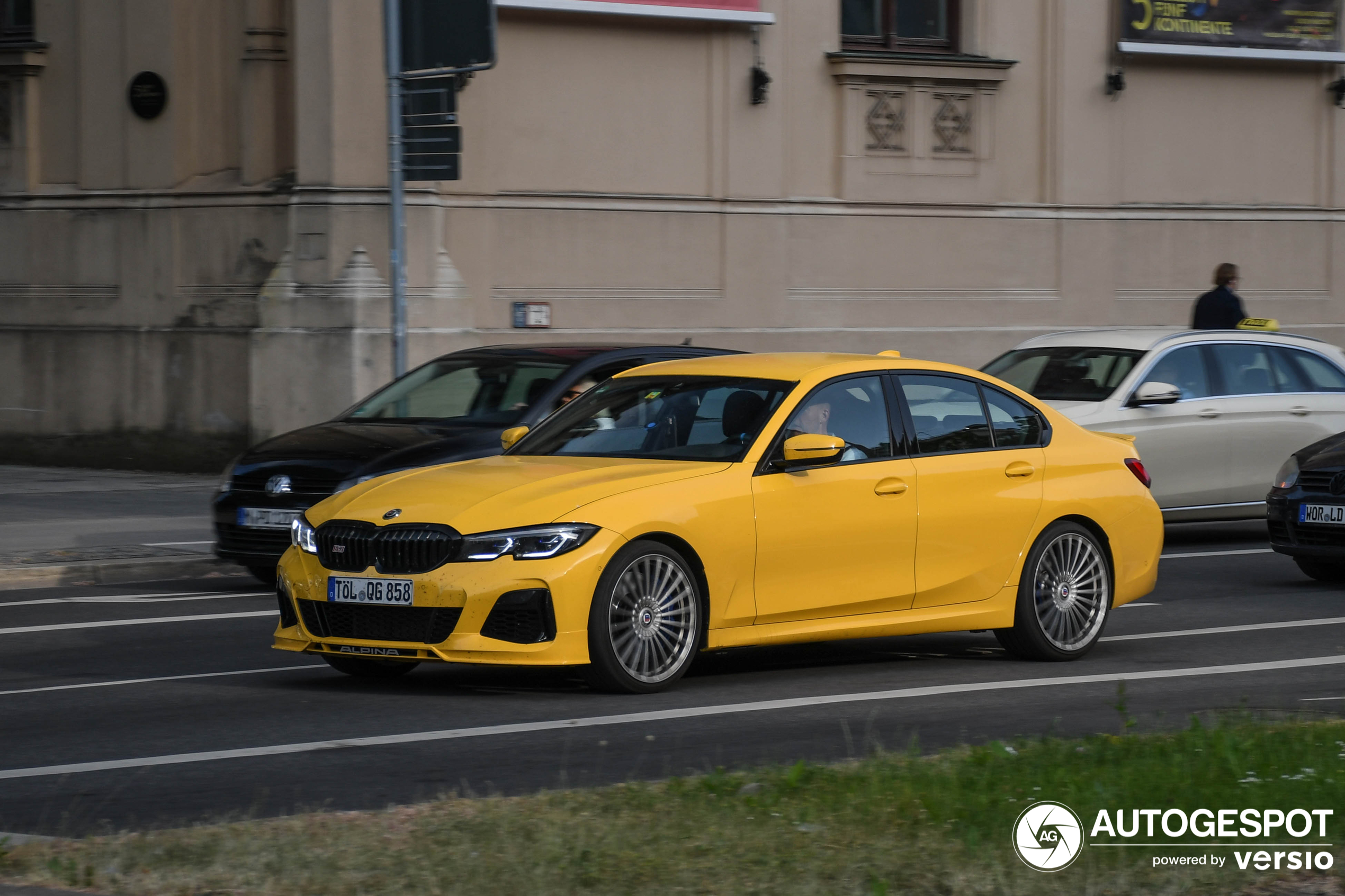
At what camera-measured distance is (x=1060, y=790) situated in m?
5.80

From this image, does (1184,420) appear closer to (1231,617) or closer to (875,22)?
(1231,617)

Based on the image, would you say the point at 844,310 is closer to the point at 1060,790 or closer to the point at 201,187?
the point at 201,187

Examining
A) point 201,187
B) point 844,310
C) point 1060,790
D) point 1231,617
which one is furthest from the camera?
point 844,310

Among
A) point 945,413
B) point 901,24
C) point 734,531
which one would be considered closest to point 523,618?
point 734,531

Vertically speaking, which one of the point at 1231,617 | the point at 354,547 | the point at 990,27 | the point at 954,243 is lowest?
the point at 1231,617

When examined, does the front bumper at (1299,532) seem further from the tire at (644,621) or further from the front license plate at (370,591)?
the front license plate at (370,591)

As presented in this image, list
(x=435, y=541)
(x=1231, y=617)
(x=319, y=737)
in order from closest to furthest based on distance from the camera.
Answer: (x=319, y=737)
(x=435, y=541)
(x=1231, y=617)

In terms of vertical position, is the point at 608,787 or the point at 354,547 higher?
the point at 354,547

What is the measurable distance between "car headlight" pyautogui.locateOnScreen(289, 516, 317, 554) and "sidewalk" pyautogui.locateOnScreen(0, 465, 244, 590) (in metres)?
5.01

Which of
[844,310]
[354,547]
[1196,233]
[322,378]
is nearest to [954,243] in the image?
[844,310]

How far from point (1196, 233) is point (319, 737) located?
66.2ft

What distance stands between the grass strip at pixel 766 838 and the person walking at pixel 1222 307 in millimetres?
13221

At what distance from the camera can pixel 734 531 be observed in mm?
8430

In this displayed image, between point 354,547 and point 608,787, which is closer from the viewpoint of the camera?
point 608,787
